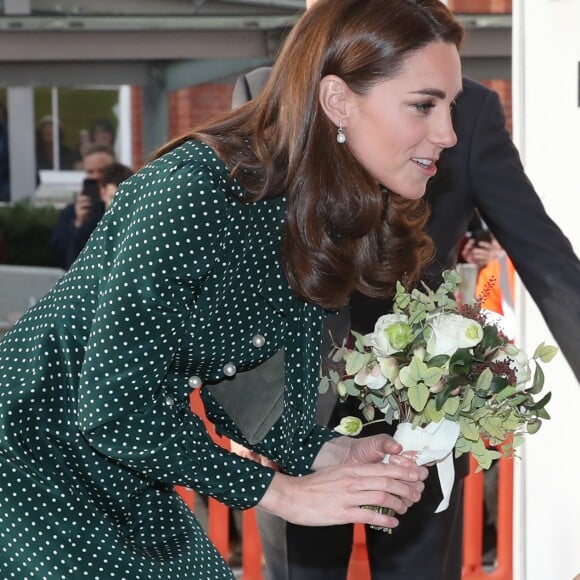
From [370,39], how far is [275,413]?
766mm

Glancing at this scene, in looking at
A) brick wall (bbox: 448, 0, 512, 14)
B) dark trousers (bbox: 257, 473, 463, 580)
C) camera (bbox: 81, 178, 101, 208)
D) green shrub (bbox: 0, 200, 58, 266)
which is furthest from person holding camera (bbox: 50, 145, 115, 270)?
brick wall (bbox: 448, 0, 512, 14)

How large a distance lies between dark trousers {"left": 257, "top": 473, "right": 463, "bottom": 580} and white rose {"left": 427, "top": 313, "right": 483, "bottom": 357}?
883 mm

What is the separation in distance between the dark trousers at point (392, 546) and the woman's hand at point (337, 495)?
89 centimetres

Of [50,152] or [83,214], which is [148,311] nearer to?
[83,214]

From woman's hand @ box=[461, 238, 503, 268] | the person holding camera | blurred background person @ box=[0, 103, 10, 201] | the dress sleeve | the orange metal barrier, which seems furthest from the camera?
blurred background person @ box=[0, 103, 10, 201]

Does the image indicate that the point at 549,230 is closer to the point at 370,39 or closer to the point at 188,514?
the point at 370,39

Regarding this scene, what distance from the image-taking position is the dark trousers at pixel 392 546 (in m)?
2.98

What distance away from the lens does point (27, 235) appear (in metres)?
13.9

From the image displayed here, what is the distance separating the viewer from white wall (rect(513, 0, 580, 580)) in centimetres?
323

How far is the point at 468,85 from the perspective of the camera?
2848 millimetres

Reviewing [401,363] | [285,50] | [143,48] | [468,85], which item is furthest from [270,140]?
[143,48]

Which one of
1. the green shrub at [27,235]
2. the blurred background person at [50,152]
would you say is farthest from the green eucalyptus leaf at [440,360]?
the blurred background person at [50,152]

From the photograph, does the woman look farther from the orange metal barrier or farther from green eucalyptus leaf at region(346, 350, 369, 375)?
Result: the orange metal barrier

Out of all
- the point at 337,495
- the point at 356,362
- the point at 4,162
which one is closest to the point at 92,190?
the point at 356,362
